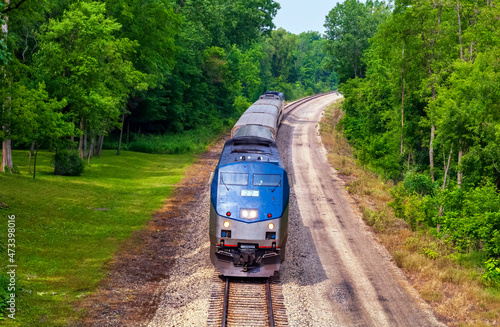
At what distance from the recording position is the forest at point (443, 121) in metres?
21.7

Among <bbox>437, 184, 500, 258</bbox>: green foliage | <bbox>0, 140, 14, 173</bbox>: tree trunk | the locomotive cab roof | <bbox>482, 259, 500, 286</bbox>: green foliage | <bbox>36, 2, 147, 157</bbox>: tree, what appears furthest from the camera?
<bbox>36, 2, 147, 157</bbox>: tree

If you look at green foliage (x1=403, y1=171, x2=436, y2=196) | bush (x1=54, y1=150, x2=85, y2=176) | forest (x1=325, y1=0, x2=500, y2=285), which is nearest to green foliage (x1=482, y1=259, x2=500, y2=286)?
forest (x1=325, y1=0, x2=500, y2=285)

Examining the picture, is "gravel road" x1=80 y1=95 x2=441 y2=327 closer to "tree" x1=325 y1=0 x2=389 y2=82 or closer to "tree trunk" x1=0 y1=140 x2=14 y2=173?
"tree trunk" x1=0 y1=140 x2=14 y2=173

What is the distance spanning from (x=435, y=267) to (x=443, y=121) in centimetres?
792

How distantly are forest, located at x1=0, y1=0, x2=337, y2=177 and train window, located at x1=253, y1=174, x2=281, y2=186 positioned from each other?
8.91 metres

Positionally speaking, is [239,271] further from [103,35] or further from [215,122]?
[215,122]

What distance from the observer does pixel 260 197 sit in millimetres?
16938

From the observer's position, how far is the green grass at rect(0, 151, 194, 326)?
50.2 ft

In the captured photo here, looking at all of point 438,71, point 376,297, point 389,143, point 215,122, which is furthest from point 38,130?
point 215,122

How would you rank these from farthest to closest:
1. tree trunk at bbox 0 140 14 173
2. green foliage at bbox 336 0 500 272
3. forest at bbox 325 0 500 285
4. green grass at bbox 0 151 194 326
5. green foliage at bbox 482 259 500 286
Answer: tree trunk at bbox 0 140 14 173
green foliage at bbox 336 0 500 272
forest at bbox 325 0 500 285
green foliage at bbox 482 259 500 286
green grass at bbox 0 151 194 326

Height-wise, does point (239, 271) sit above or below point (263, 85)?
below

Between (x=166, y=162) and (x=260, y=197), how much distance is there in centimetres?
2961

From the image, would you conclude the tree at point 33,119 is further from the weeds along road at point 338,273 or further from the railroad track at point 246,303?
the railroad track at point 246,303

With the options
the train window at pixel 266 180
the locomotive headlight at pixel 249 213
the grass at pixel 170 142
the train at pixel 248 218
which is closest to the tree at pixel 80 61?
the grass at pixel 170 142
